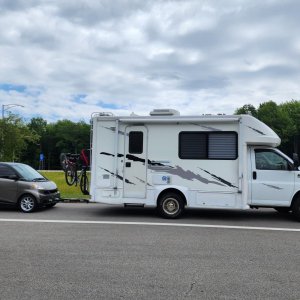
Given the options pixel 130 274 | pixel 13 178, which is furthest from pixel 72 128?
pixel 130 274

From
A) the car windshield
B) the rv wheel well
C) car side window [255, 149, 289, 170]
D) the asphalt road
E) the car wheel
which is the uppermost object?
car side window [255, 149, 289, 170]

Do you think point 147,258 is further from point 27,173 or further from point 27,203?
point 27,173

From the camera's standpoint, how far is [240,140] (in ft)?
36.5

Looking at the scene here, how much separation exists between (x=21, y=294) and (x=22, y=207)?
8.13 meters

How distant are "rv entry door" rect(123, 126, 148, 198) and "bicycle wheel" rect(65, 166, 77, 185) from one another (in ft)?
26.8

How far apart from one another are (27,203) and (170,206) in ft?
15.2

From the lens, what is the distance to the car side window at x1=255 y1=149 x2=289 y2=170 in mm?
11172

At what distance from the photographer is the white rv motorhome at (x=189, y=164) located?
36.4ft

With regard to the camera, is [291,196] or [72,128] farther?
[72,128]

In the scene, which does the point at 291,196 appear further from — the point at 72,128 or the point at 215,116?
the point at 72,128

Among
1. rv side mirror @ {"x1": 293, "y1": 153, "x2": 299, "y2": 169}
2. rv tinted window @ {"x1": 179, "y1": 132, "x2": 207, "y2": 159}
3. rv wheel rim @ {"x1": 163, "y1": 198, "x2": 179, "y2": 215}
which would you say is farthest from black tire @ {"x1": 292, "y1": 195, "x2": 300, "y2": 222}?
rv wheel rim @ {"x1": 163, "y1": 198, "x2": 179, "y2": 215}

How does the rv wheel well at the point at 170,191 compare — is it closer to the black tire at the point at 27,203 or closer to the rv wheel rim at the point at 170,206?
the rv wheel rim at the point at 170,206

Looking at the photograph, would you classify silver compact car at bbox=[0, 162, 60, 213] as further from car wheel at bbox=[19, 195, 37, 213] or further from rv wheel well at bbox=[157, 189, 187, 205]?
rv wheel well at bbox=[157, 189, 187, 205]

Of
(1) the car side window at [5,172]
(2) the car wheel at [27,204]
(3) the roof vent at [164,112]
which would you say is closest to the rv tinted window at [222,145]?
(3) the roof vent at [164,112]
